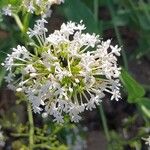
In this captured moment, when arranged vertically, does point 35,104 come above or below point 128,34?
below

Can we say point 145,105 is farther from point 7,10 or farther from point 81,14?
point 7,10

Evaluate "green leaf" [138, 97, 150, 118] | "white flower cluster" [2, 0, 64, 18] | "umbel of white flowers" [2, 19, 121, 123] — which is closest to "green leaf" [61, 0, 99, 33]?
"green leaf" [138, 97, 150, 118]

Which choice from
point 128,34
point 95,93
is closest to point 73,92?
point 95,93

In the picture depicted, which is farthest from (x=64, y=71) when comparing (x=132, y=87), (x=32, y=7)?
(x=132, y=87)

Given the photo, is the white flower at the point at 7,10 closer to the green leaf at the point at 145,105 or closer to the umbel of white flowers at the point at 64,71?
the umbel of white flowers at the point at 64,71

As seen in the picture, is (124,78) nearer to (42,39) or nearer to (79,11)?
(42,39)
